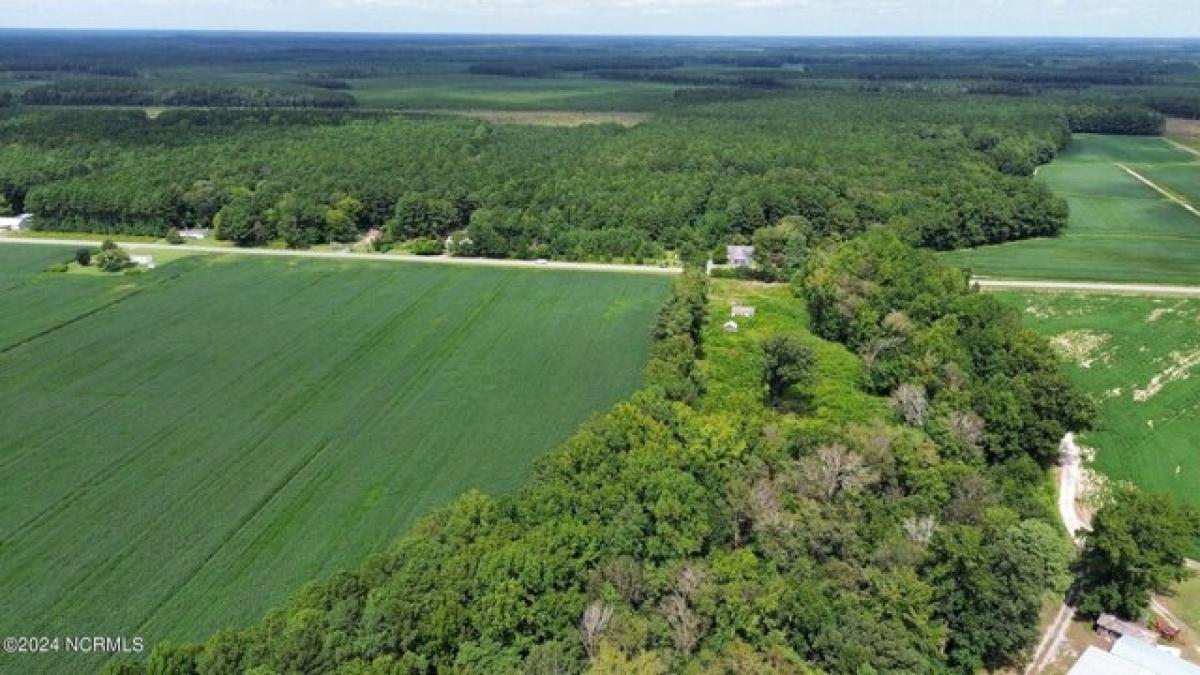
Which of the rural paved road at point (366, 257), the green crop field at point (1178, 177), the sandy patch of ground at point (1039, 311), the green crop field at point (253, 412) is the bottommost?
the green crop field at point (253, 412)

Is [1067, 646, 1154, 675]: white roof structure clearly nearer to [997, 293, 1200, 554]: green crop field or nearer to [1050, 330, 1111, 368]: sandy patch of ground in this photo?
[997, 293, 1200, 554]: green crop field

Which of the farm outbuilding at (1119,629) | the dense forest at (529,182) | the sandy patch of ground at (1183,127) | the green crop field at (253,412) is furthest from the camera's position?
the sandy patch of ground at (1183,127)

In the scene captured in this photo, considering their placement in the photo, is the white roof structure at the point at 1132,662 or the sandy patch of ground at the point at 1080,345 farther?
the sandy patch of ground at the point at 1080,345

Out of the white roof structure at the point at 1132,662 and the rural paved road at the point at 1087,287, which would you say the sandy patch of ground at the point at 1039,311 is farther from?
the white roof structure at the point at 1132,662

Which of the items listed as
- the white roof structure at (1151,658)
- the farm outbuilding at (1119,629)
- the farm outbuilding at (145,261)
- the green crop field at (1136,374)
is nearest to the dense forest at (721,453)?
the farm outbuilding at (1119,629)

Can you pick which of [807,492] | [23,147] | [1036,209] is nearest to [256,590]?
[807,492]

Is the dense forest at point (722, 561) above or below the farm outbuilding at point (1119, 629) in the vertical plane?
above

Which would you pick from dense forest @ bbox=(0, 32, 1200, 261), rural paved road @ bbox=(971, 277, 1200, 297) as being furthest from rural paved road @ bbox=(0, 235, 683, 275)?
rural paved road @ bbox=(971, 277, 1200, 297)

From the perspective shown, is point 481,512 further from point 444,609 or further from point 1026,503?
point 1026,503
